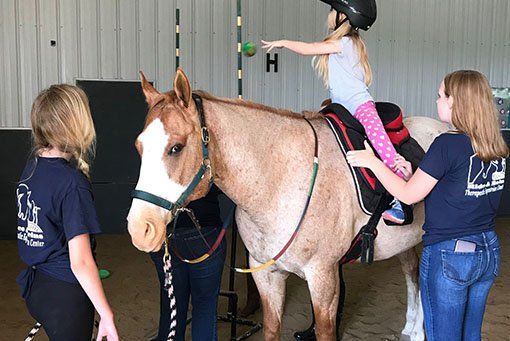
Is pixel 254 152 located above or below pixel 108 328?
above

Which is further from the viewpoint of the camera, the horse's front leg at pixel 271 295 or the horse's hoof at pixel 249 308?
the horse's hoof at pixel 249 308

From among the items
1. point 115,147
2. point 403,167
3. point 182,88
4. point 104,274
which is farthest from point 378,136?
point 115,147

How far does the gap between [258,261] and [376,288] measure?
2.26 m

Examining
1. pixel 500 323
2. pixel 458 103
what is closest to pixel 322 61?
pixel 458 103

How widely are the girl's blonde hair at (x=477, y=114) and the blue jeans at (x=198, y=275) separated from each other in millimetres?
1192

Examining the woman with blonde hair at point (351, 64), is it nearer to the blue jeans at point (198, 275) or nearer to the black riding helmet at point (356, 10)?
the black riding helmet at point (356, 10)

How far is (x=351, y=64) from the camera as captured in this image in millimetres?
2293

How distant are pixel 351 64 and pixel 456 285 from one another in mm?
1079

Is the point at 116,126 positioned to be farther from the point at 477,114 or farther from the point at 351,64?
the point at 477,114

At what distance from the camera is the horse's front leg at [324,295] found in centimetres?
211

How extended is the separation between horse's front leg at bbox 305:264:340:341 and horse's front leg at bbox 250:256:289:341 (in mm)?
220

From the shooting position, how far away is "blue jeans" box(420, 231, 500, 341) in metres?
1.74

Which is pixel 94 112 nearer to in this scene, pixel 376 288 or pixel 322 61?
pixel 376 288

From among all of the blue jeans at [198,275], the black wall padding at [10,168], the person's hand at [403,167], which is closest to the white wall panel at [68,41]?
the black wall padding at [10,168]
